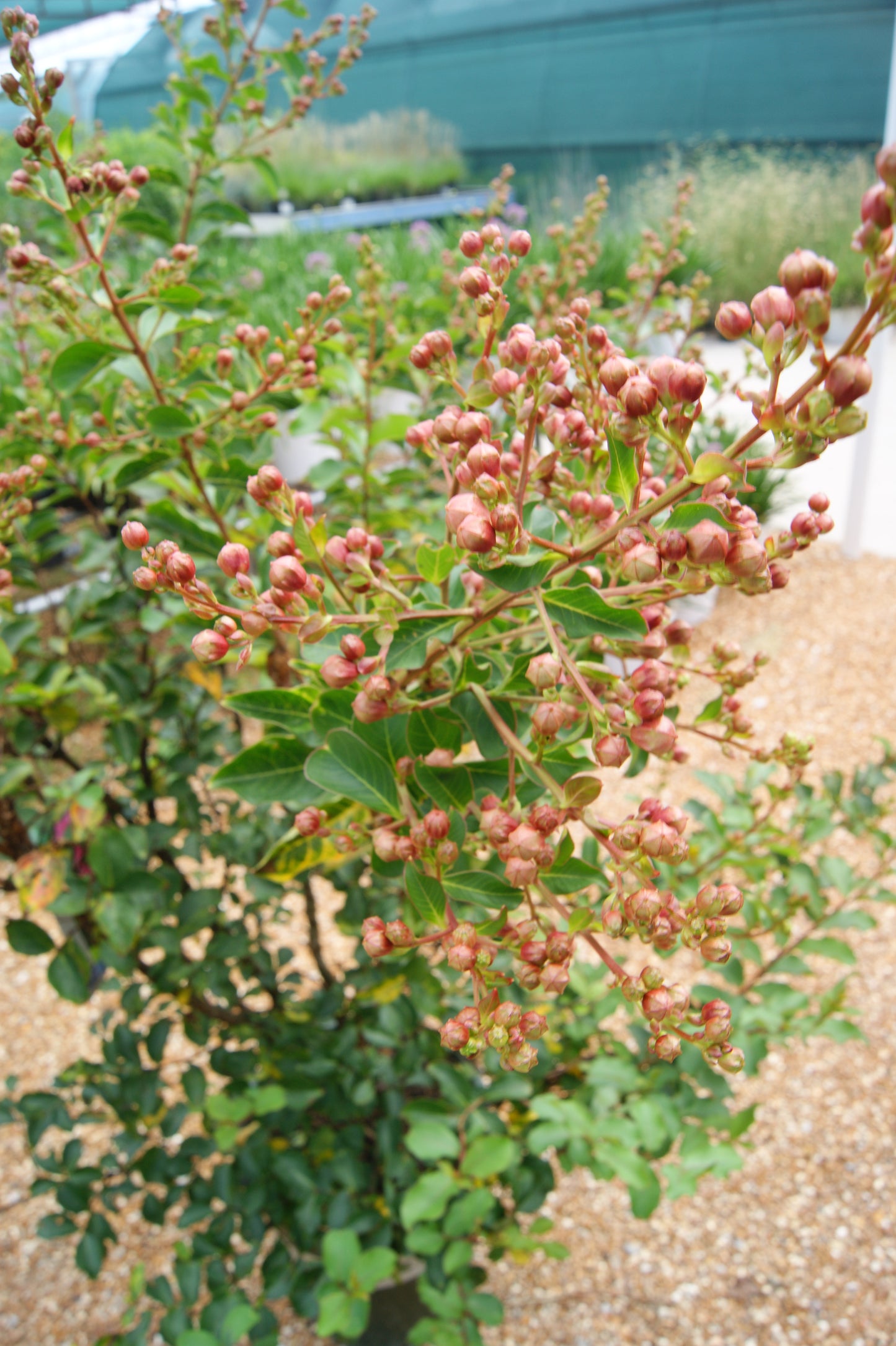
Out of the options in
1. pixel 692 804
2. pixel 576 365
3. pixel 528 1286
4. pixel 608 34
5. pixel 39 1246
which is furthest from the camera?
pixel 608 34

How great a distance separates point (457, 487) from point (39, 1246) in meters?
1.73

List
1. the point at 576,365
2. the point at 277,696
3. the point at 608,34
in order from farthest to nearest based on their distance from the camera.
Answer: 1. the point at 608,34
2. the point at 277,696
3. the point at 576,365

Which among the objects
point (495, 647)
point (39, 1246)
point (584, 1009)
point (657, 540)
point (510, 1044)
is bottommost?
point (39, 1246)

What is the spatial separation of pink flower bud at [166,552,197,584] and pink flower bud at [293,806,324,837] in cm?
16

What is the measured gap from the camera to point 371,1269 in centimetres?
97

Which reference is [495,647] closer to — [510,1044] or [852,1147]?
[510,1044]

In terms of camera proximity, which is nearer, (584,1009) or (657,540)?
(657,540)

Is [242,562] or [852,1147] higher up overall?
Result: [242,562]

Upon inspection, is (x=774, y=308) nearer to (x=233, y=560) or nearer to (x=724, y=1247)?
(x=233, y=560)

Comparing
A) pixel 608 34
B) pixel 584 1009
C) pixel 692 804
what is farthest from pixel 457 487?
pixel 608 34

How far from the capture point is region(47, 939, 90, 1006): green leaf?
3.18 feet

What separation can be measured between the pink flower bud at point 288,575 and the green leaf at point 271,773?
7.3 inches

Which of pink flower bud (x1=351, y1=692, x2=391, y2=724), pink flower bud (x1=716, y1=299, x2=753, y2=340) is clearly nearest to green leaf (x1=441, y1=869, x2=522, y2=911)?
pink flower bud (x1=351, y1=692, x2=391, y2=724)

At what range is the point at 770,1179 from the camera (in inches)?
66.5
